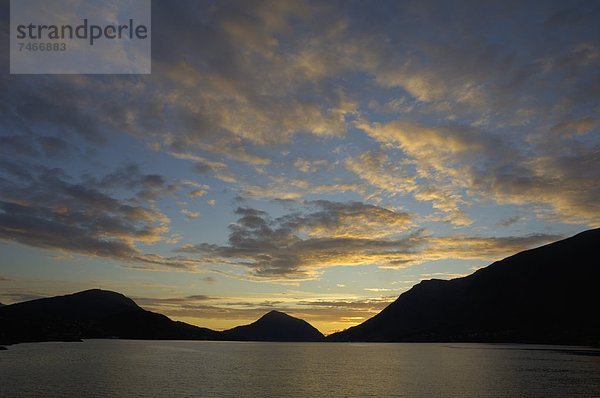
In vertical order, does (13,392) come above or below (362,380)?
above

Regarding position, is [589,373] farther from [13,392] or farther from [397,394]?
[13,392]

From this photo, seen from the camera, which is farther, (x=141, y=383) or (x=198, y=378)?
(x=198, y=378)

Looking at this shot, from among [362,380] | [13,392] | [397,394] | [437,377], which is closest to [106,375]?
[13,392]

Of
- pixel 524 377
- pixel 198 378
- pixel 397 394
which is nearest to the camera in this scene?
pixel 397 394

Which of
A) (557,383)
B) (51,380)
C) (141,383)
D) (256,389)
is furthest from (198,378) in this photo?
(557,383)

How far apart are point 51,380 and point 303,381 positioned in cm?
5809

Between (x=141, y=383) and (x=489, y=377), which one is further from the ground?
(x=141, y=383)

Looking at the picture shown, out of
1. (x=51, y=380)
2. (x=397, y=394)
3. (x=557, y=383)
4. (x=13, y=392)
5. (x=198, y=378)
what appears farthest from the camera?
(x=198, y=378)

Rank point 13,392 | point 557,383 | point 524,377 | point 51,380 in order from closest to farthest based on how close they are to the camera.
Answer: point 13,392, point 51,380, point 557,383, point 524,377

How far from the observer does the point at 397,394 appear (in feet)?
299

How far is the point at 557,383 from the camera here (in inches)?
4222

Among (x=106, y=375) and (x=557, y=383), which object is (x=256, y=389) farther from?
(x=557, y=383)

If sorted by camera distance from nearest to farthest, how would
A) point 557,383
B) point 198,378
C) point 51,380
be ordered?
1. point 51,380
2. point 557,383
3. point 198,378

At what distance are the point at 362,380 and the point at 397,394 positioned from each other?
28.5m
